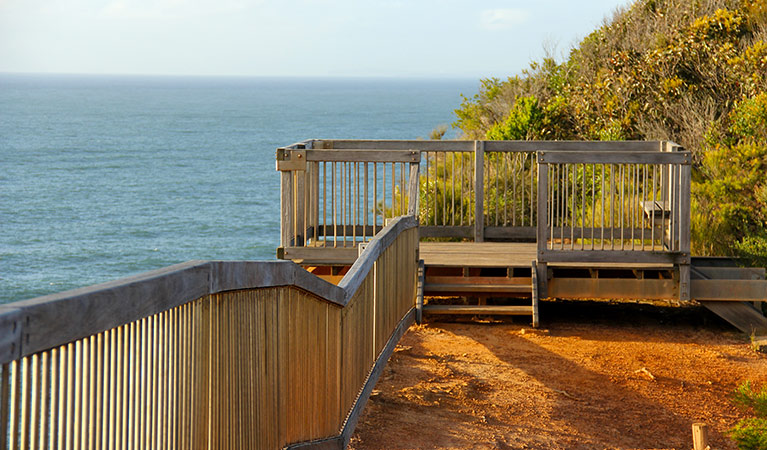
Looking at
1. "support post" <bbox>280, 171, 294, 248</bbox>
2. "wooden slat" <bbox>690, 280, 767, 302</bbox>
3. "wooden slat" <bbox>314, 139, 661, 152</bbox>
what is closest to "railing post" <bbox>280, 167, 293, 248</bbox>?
"support post" <bbox>280, 171, 294, 248</bbox>

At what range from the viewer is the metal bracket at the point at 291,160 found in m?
10.0

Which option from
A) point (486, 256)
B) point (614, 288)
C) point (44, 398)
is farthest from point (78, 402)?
point (486, 256)

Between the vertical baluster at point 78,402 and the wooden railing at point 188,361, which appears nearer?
the wooden railing at point 188,361

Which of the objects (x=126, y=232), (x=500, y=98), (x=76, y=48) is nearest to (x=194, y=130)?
(x=126, y=232)

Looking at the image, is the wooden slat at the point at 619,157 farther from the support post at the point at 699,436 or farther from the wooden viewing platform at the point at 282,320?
the support post at the point at 699,436

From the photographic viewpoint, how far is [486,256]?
1091cm

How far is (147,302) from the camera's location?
2.67 m

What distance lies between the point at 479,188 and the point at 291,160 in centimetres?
295

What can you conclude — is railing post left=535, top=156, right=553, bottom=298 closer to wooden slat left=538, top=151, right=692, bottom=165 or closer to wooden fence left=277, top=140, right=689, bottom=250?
wooden fence left=277, top=140, right=689, bottom=250

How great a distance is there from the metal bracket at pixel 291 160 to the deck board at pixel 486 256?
71.4 inches

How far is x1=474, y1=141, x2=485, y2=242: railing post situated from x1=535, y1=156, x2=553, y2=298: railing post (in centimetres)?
193

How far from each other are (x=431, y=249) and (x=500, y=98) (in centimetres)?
1405

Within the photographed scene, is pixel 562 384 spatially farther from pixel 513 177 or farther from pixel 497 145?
pixel 497 145

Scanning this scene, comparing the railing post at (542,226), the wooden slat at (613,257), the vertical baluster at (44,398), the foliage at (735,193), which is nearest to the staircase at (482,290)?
the railing post at (542,226)
